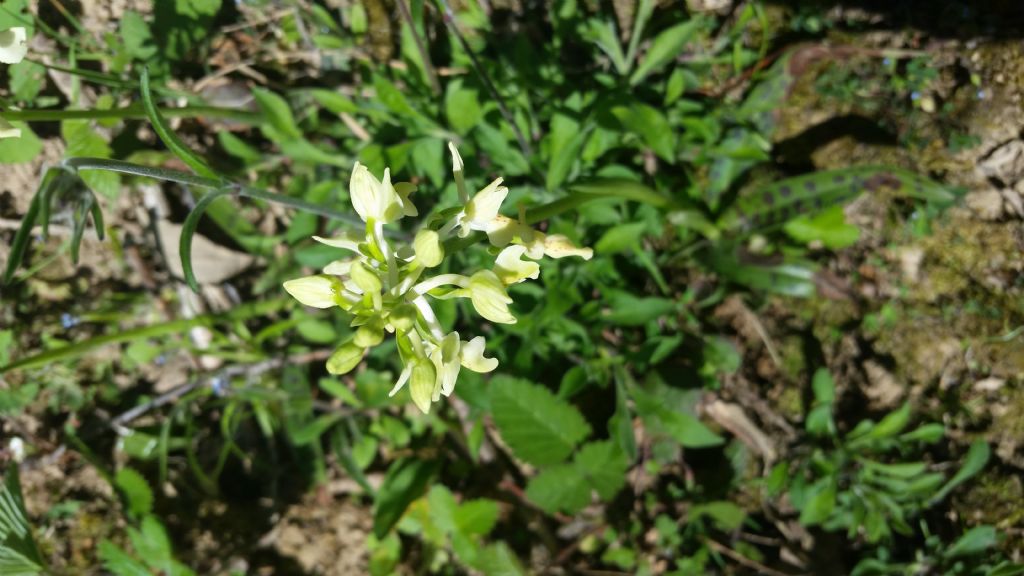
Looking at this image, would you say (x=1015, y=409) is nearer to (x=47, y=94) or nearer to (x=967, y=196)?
(x=967, y=196)

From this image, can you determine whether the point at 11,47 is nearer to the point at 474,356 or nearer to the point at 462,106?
the point at 474,356

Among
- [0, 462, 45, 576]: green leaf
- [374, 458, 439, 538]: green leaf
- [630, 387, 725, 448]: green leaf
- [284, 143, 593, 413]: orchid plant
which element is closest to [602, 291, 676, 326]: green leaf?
[630, 387, 725, 448]: green leaf

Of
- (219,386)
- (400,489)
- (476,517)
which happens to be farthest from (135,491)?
(476,517)

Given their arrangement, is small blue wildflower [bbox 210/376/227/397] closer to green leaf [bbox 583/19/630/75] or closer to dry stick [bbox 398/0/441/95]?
dry stick [bbox 398/0/441/95]

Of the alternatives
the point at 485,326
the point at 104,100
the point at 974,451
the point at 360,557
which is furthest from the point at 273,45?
the point at 974,451

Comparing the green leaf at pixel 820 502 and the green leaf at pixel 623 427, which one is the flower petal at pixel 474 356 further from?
the green leaf at pixel 820 502

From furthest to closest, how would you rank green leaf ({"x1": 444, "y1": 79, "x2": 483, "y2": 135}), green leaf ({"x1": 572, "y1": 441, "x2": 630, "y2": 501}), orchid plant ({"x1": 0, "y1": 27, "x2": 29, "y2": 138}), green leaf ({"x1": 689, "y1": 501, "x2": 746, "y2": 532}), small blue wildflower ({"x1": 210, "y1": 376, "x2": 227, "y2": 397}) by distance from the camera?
small blue wildflower ({"x1": 210, "y1": 376, "x2": 227, "y2": 397}), green leaf ({"x1": 689, "y1": 501, "x2": 746, "y2": 532}), green leaf ({"x1": 572, "y1": 441, "x2": 630, "y2": 501}), green leaf ({"x1": 444, "y1": 79, "x2": 483, "y2": 135}), orchid plant ({"x1": 0, "y1": 27, "x2": 29, "y2": 138})
